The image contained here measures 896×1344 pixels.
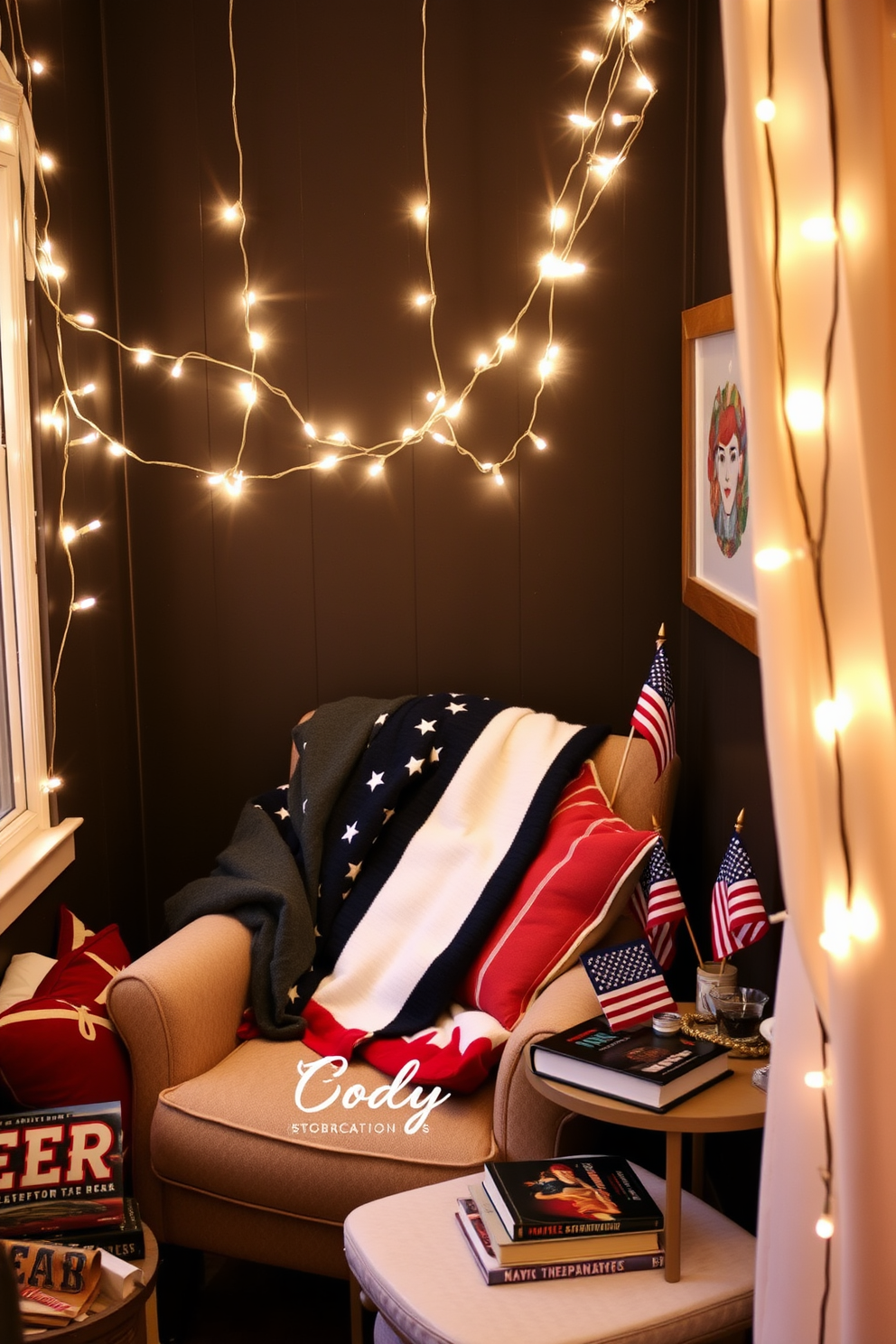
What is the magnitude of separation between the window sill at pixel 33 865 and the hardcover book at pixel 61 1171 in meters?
0.48

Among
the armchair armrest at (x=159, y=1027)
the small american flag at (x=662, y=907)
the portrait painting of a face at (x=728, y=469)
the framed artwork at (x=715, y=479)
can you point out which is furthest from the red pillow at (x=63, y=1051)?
the portrait painting of a face at (x=728, y=469)

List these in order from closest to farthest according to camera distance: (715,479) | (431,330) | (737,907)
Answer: (737,907) → (715,479) → (431,330)

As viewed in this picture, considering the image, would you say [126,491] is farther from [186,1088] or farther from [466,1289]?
[466,1289]

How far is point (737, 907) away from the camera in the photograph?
173cm

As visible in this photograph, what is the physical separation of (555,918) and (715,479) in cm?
87

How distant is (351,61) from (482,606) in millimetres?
1271

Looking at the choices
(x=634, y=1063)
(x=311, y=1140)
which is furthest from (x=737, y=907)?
(x=311, y=1140)

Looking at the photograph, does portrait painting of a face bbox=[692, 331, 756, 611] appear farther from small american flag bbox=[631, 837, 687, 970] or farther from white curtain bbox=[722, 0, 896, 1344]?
white curtain bbox=[722, 0, 896, 1344]

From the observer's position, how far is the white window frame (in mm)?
2240

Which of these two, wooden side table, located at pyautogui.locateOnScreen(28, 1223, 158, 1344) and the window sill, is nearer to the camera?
wooden side table, located at pyautogui.locateOnScreen(28, 1223, 158, 1344)

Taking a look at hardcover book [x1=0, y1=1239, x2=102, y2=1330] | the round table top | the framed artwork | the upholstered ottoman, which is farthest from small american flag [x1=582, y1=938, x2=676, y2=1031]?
hardcover book [x1=0, y1=1239, x2=102, y2=1330]

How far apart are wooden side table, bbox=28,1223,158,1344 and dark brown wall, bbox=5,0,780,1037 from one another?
1057 mm

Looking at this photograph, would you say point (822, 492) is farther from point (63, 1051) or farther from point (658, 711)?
point (63, 1051)

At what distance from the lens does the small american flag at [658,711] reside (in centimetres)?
228
